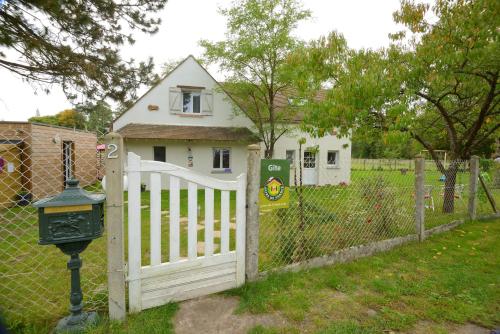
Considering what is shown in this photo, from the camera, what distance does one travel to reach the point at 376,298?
3.01 meters

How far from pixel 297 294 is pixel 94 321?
6.57 feet

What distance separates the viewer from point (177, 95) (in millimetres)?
12664

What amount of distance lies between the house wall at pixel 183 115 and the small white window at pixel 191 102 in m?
0.33

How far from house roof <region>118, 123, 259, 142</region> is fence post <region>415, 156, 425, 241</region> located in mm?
8264

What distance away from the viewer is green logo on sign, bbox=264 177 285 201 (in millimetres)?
3203

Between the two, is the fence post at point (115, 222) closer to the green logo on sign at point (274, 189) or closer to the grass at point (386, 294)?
the grass at point (386, 294)

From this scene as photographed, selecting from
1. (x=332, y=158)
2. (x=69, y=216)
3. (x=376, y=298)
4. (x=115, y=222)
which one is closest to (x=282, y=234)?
(x=376, y=298)

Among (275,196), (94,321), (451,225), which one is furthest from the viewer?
(451,225)

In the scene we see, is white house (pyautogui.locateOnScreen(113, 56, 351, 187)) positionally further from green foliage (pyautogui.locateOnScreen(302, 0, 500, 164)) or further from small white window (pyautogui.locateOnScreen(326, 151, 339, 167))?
green foliage (pyautogui.locateOnScreen(302, 0, 500, 164))

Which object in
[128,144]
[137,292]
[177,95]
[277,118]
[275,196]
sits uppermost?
[177,95]

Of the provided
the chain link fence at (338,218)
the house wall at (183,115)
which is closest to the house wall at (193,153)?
the house wall at (183,115)

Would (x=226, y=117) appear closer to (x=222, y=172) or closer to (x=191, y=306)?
(x=222, y=172)

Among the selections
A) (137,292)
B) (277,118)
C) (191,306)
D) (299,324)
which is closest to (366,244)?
(299,324)

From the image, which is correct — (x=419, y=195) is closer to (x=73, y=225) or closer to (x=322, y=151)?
(x=73, y=225)
